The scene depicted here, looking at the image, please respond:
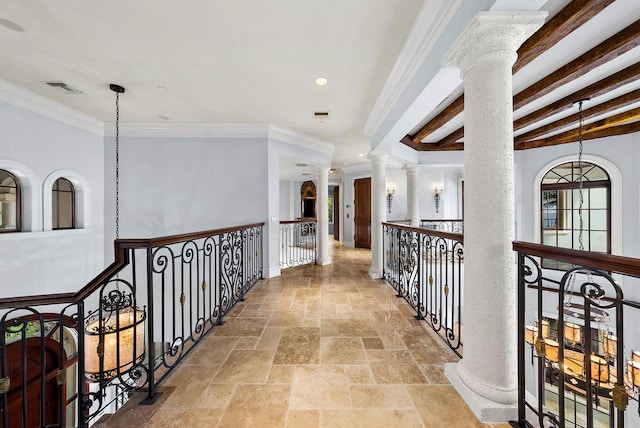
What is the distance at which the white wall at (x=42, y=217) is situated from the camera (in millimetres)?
3814

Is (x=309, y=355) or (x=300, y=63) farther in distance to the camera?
(x=300, y=63)

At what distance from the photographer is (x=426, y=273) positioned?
10.8ft

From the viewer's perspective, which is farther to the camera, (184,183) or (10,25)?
(184,183)

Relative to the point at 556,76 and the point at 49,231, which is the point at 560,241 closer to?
the point at 556,76

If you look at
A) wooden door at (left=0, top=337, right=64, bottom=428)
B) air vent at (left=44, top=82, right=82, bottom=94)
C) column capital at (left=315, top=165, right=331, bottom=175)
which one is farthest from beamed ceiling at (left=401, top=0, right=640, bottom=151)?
wooden door at (left=0, top=337, right=64, bottom=428)

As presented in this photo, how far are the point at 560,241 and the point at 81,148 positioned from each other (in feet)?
33.5

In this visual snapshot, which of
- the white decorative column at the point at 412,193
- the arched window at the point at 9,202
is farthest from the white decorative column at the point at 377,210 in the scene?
the arched window at the point at 9,202

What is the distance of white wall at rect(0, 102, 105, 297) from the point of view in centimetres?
381

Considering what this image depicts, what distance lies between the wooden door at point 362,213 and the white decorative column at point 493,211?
731cm

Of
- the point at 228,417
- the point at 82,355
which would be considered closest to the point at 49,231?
the point at 82,355

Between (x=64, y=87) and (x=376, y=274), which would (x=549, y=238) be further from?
(x=64, y=87)

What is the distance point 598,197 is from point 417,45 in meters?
6.20

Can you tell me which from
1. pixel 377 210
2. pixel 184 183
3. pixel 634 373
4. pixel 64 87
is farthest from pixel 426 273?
pixel 64 87

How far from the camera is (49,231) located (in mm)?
4277
